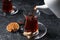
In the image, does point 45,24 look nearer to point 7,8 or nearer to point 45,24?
point 45,24

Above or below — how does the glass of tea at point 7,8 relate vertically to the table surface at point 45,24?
above

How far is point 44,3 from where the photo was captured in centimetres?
131

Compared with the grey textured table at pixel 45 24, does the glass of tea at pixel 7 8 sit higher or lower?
higher

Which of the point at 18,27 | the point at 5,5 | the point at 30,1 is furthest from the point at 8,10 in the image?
the point at 30,1

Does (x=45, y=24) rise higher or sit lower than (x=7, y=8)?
lower

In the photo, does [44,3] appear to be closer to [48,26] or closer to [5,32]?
[48,26]

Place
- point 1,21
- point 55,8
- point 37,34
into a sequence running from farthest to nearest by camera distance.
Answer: point 55,8 → point 1,21 → point 37,34

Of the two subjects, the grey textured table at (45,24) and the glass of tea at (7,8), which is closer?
the grey textured table at (45,24)

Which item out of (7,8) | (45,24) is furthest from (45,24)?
(7,8)

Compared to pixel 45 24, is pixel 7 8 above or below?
above

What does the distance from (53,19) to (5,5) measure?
0.35 meters

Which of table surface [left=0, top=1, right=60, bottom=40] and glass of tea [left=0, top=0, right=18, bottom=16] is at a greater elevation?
glass of tea [left=0, top=0, right=18, bottom=16]

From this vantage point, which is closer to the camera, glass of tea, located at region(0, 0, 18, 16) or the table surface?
the table surface

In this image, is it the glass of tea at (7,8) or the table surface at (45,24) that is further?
the glass of tea at (7,8)
